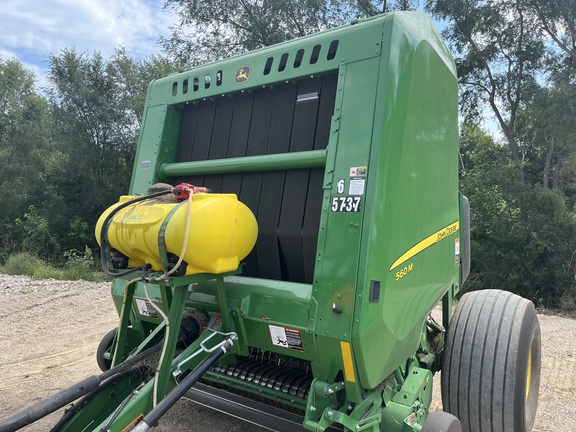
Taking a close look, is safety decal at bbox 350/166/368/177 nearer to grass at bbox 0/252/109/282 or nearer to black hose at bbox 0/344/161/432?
black hose at bbox 0/344/161/432

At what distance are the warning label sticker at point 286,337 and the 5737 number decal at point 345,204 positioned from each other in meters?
0.68

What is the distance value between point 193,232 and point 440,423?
169cm

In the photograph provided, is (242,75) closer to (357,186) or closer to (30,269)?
(357,186)

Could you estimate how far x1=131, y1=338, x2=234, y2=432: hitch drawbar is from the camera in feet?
6.57

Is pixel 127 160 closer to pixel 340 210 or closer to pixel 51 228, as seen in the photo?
pixel 51 228

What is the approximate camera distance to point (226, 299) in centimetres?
272

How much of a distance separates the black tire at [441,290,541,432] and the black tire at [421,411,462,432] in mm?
527

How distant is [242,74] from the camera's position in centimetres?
313

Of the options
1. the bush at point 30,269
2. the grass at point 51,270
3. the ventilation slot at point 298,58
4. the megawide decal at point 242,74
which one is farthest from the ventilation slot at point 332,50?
the bush at point 30,269

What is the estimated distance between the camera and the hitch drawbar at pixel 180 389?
200 cm

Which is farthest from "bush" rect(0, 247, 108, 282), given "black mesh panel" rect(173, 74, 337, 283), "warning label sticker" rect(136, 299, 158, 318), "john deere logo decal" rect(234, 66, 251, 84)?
"john deere logo decal" rect(234, 66, 251, 84)

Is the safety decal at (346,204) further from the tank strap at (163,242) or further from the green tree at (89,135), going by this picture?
the green tree at (89,135)

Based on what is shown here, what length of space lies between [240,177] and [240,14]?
15.9m

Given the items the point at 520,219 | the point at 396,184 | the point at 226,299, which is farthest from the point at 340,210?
the point at 520,219
